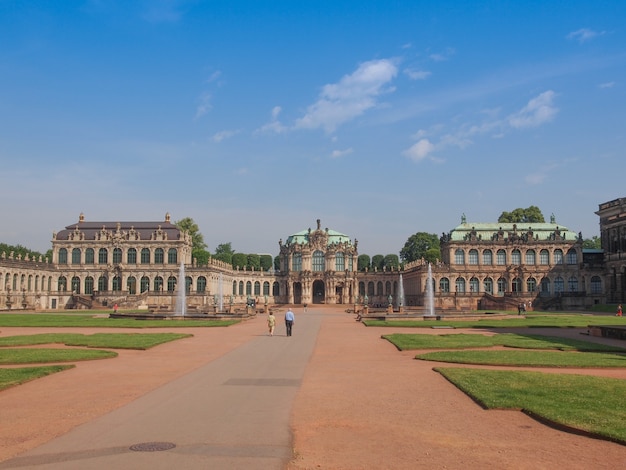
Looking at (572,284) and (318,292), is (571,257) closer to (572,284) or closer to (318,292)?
(572,284)

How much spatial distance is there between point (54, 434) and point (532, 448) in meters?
10.1

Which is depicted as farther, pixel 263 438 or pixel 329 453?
pixel 263 438

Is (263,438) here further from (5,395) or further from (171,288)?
(171,288)

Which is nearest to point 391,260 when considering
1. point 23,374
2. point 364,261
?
point 364,261

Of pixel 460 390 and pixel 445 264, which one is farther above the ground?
pixel 445 264

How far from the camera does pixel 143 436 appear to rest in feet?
42.2

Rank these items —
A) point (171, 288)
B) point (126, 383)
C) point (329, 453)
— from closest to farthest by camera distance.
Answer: point (329, 453), point (126, 383), point (171, 288)

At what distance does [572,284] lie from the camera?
4284 inches

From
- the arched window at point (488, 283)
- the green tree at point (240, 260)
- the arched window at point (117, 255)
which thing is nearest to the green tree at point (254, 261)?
the green tree at point (240, 260)

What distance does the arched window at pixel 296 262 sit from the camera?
129 metres

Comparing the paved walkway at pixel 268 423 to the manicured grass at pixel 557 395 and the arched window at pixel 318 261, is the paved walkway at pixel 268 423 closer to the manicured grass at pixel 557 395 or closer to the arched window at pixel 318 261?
the manicured grass at pixel 557 395

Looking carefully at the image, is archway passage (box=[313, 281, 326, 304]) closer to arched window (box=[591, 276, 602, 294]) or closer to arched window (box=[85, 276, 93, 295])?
arched window (box=[85, 276, 93, 295])

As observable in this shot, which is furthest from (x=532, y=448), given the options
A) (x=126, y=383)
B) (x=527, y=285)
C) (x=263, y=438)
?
(x=527, y=285)

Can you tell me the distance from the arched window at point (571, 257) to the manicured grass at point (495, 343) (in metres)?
79.8
